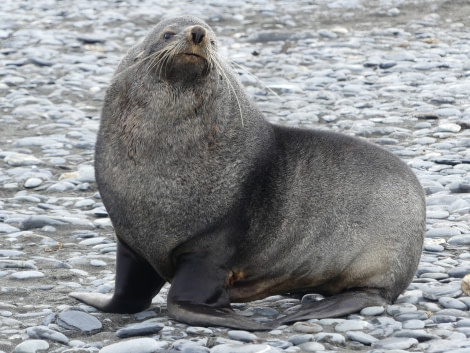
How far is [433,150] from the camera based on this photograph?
8.58 m

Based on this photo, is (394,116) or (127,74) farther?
(394,116)

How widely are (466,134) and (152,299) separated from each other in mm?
4392

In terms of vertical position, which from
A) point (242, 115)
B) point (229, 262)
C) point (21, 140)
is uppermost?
point (242, 115)

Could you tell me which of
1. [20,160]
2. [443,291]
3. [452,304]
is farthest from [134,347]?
[20,160]

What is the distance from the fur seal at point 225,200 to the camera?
16.7ft

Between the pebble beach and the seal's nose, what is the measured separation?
0.61 metres

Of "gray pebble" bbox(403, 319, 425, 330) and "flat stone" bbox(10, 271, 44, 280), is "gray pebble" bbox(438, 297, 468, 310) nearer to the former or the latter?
"gray pebble" bbox(403, 319, 425, 330)

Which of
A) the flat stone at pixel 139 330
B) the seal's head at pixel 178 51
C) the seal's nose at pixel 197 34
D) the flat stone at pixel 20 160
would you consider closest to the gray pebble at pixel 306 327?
the flat stone at pixel 139 330

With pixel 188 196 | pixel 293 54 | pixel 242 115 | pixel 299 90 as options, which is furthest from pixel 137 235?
pixel 293 54

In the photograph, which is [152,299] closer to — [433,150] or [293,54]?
[433,150]

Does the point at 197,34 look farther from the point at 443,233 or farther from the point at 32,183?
the point at 32,183

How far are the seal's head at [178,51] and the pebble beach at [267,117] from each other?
0.46m

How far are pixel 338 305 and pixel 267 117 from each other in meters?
5.12

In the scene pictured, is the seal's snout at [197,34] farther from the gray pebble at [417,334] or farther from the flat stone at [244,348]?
the gray pebble at [417,334]
